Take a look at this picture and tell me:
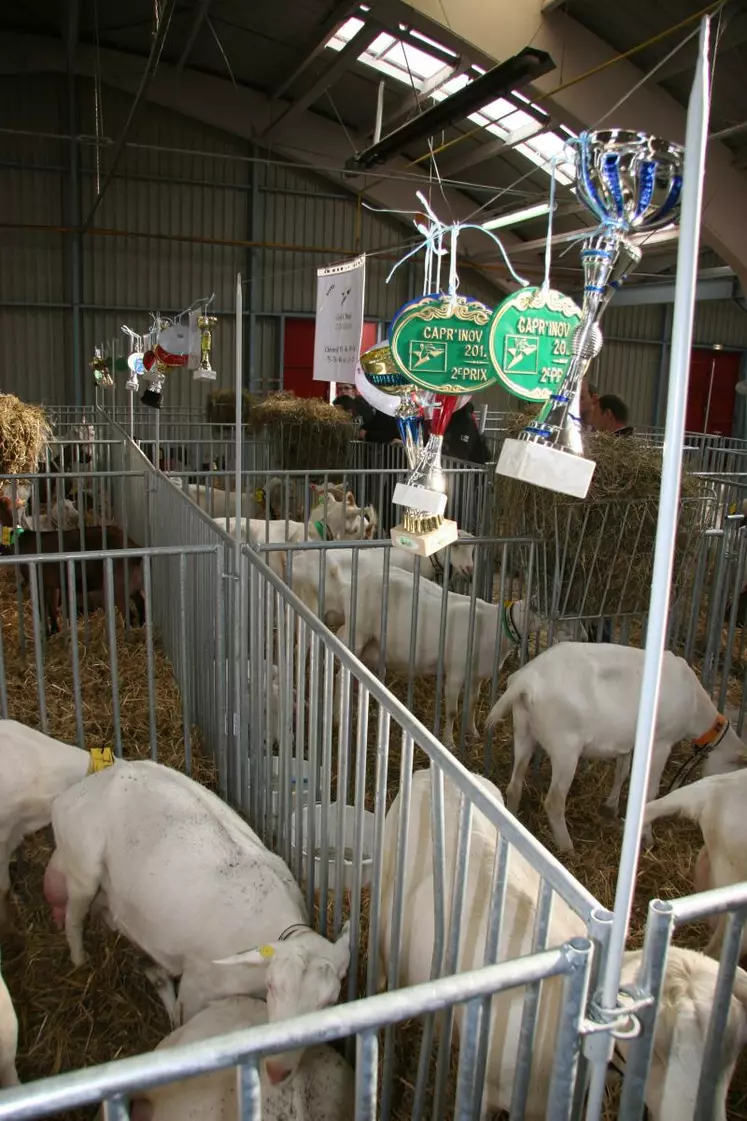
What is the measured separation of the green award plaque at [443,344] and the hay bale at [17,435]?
4.35 meters

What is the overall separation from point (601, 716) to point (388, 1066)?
1.89m

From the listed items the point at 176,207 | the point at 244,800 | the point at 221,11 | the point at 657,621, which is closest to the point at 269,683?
the point at 244,800

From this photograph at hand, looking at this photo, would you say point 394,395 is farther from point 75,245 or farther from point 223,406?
point 75,245

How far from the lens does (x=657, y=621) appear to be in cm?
110

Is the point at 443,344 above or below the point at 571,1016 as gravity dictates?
above

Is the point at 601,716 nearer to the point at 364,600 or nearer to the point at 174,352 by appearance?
the point at 364,600

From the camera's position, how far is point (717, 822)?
2.81 meters

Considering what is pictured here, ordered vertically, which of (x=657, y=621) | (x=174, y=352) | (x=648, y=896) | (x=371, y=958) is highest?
(x=174, y=352)

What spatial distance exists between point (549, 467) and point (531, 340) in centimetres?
53

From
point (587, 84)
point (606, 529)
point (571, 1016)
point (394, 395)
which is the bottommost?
point (571, 1016)

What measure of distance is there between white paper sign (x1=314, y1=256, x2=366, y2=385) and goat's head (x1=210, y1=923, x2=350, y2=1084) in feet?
7.33

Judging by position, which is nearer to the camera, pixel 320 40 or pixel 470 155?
pixel 320 40

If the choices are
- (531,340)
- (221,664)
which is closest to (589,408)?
(221,664)

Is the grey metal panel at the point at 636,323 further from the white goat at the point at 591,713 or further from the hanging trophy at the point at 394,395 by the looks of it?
the hanging trophy at the point at 394,395
